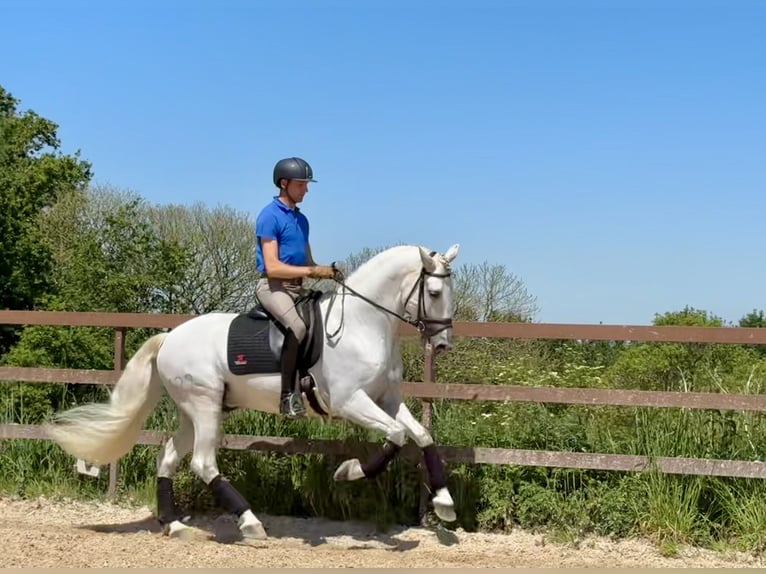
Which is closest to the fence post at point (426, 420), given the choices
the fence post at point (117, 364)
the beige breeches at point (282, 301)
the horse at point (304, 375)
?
the horse at point (304, 375)

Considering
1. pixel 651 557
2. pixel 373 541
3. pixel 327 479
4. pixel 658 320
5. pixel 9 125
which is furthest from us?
pixel 9 125

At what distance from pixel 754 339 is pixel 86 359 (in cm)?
1056

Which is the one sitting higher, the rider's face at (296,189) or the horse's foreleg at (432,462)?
A: the rider's face at (296,189)

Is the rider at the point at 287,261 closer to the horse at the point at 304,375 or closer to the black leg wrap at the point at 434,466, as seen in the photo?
the horse at the point at 304,375

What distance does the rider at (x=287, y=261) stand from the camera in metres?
6.33

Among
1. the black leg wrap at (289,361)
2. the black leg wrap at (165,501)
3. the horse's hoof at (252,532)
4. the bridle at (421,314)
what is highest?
the bridle at (421,314)

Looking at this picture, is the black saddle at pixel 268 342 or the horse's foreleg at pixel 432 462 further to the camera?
the black saddle at pixel 268 342

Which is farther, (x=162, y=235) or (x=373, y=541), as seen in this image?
(x=162, y=235)

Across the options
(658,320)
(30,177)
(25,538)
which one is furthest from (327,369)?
(30,177)

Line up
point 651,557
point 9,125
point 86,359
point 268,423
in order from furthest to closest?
point 9,125 → point 86,359 → point 268,423 → point 651,557

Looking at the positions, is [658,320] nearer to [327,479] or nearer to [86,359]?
[86,359]

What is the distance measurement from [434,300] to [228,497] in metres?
2.07

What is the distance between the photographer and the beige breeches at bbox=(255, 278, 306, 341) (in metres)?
6.34

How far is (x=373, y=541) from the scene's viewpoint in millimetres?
6562
